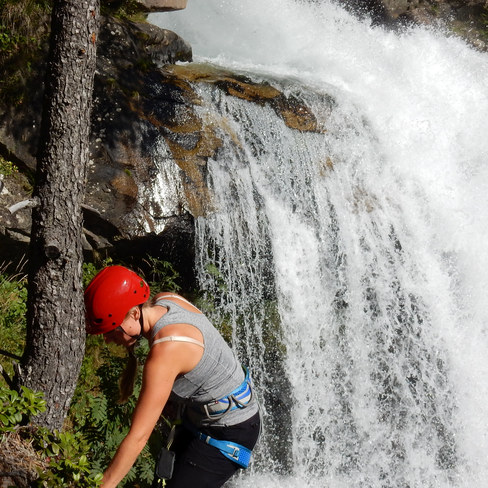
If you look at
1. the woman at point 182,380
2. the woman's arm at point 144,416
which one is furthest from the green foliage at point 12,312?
the woman's arm at point 144,416

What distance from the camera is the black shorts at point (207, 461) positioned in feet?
9.90

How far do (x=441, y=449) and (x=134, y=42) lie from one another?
596 centimetres

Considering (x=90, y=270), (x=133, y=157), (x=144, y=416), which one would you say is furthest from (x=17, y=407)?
(x=133, y=157)

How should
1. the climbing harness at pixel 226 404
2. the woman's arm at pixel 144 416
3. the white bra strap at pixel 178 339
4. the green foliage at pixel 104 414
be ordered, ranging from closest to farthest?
the woman's arm at pixel 144 416 < the white bra strap at pixel 178 339 < the climbing harness at pixel 226 404 < the green foliage at pixel 104 414

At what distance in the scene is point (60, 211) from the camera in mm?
3045

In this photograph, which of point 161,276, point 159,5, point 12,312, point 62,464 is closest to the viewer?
point 62,464

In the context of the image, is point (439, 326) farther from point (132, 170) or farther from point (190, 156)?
point (132, 170)

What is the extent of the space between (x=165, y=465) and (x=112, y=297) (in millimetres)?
952

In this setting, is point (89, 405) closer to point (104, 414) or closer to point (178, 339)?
point (104, 414)

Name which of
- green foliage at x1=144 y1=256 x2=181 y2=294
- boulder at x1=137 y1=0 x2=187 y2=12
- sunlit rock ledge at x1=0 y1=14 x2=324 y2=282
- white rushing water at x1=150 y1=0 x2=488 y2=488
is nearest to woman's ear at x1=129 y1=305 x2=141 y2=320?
sunlit rock ledge at x1=0 y1=14 x2=324 y2=282

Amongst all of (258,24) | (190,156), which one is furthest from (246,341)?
(258,24)

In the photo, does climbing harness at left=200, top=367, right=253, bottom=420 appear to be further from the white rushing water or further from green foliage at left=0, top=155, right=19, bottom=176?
green foliage at left=0, top=155, right=19, bottom=176

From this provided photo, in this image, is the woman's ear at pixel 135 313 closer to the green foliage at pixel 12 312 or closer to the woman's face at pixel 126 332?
the woman's face at pixel 126 332

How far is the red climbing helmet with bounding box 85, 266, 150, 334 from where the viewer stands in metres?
2.81
